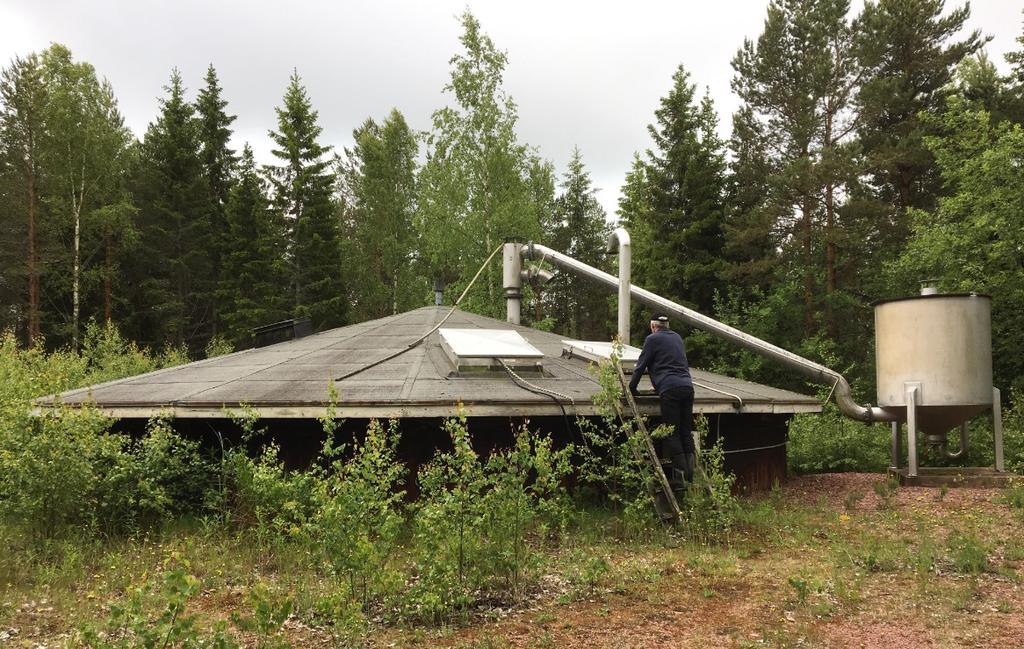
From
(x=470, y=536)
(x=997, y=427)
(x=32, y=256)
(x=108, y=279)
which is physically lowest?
(x=470, y=536)

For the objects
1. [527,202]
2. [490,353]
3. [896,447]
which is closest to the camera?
[490,353]

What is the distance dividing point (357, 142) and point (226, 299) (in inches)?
473

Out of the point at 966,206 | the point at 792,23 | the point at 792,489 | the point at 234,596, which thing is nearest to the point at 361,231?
the point at 792,23

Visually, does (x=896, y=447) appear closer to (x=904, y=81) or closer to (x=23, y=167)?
(x=904, y=81)

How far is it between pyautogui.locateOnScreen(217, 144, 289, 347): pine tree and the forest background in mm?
118

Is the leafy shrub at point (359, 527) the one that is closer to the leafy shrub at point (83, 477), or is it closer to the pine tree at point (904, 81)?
the leafy shrub at point (83, 477)

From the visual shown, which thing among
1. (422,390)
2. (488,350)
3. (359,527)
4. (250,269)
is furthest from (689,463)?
(250,269)

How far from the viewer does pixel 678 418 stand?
22.7 feet

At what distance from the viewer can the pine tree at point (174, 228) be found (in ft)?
96.2

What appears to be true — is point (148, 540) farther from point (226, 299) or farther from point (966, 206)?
point (226, 299)

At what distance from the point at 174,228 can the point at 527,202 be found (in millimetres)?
16953

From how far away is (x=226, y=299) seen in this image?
94.7 ft

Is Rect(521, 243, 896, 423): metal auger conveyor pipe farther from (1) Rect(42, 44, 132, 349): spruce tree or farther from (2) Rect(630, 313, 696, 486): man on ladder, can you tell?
Answer: (1) Rect(42, 44, 132, 349): spruce tree

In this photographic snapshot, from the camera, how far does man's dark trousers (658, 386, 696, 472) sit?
22.5ft
